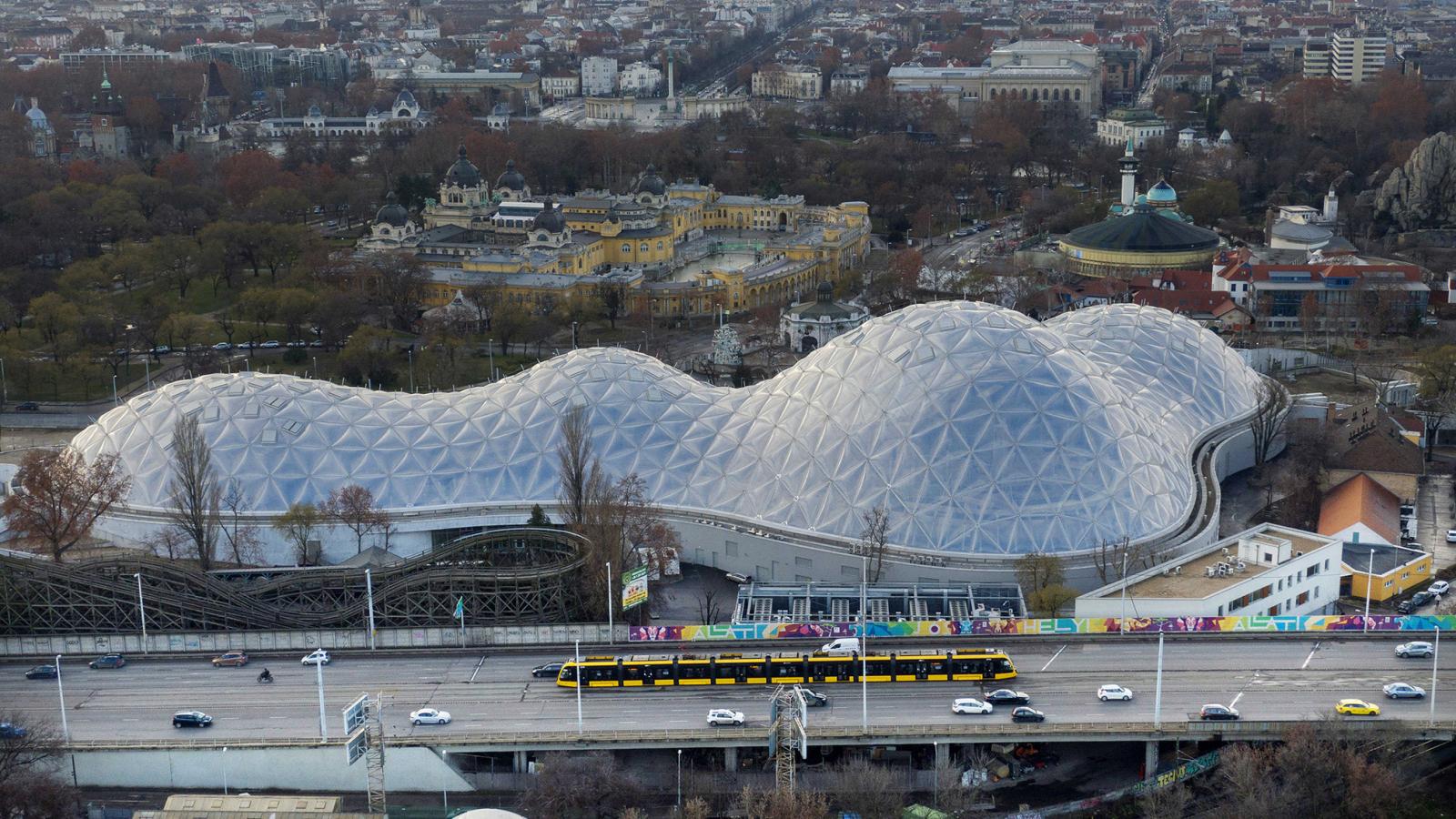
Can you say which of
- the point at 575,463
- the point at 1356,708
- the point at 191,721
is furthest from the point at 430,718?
the point at 1356,708

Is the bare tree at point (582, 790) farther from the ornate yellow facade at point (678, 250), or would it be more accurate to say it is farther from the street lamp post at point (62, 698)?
the ornate yellow facade at point (678, 250)

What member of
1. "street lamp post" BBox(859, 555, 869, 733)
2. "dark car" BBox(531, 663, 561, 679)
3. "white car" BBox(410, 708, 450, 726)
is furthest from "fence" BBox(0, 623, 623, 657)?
"street lamp post" BBox(859, 555, 869, 733)

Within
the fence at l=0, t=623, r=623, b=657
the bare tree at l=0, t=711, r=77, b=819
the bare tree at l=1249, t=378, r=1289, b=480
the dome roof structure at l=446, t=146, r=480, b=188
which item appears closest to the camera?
the bare tree at l=0, t=711, r=77, b=819

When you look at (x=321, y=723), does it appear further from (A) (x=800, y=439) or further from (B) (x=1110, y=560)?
(B) (x=1110, y=560)

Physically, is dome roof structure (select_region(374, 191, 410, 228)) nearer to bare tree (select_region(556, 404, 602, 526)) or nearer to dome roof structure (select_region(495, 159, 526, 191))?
dome roof structure (select_region(495, 159, 526, 191))

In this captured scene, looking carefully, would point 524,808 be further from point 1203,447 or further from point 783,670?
point 1203,447

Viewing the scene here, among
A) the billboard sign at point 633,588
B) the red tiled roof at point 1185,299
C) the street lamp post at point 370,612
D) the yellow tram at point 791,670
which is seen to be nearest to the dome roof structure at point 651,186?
the red tiled roof at point 1185,299
